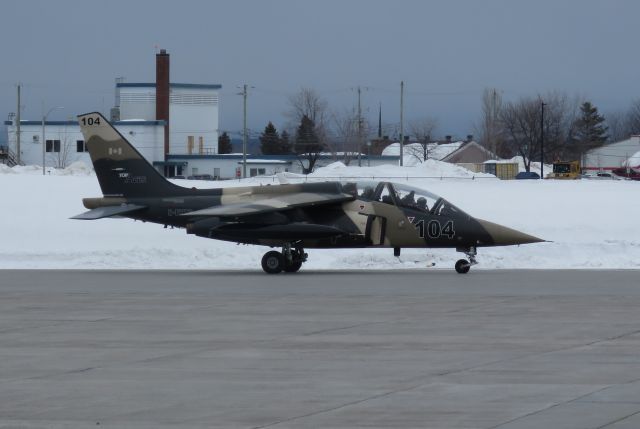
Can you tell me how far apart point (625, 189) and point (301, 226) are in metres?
24.4

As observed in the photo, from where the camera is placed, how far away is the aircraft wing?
24.0m

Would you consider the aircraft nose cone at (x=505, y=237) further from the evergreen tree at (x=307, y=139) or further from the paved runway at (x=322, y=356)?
the evergreen tree at (x=307, y=139)

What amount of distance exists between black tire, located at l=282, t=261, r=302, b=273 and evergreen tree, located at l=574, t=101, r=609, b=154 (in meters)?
111

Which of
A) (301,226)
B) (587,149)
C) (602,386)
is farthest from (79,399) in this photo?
(587,149)

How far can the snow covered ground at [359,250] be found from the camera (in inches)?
1078

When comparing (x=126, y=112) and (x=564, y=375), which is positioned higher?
(x=126, y=112)

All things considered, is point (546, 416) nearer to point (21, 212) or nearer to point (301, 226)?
point (301, 226)

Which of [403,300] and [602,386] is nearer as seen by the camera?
[602,386]

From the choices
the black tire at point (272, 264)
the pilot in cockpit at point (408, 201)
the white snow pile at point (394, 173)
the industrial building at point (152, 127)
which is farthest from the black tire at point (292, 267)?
the industrial building at point (152, 127)

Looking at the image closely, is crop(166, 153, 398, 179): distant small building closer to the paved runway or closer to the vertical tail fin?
the vertical tail fin

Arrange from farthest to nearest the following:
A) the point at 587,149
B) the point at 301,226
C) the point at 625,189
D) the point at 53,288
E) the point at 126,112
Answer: the point at 587,149 < the point at 126,112 < the point at 625,189 < the point at 301,226 < the point at 53,288

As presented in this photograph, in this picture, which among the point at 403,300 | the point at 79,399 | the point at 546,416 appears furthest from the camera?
the point at 403,300

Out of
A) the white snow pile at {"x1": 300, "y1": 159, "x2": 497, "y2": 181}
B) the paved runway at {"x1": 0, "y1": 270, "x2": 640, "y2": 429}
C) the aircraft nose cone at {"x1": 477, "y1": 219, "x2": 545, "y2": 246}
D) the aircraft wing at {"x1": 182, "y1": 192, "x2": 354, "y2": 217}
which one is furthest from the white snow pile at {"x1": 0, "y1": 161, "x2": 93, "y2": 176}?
the paved runway at {"x1": 0, "y1": 270, "x2": 640, "y2": 429}

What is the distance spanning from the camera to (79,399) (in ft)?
31.6
